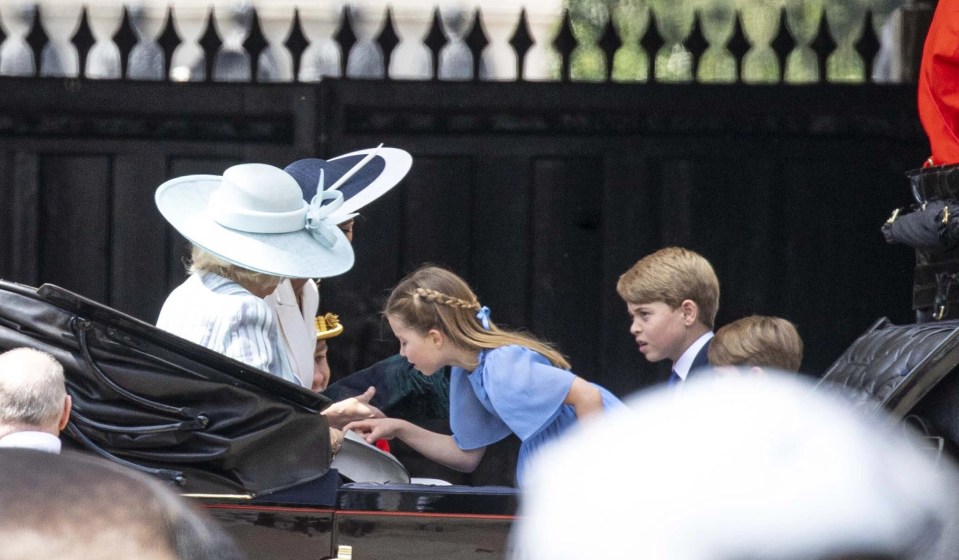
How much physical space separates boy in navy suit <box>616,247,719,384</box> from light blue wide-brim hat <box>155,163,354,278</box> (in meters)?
0.81

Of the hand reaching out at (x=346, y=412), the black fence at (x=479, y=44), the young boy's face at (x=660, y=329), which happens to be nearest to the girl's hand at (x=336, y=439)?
the hand reaching out at (x=346, y=412)

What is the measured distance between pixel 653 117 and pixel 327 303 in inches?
57.6

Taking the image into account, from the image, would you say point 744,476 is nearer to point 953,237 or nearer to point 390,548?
point 390,548

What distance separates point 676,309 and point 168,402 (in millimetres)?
1461

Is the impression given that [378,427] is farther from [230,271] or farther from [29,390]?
[29,390]

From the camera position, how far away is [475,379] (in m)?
3.61

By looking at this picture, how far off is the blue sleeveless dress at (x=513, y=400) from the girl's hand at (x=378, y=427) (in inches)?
6.6

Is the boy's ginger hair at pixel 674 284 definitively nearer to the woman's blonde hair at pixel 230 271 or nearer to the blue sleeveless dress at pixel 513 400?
the blue sleeveless dress at pixel 513 400

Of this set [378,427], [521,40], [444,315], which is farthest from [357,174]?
[521,40]

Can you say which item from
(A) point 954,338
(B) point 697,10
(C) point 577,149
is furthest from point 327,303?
(A) point 954,338

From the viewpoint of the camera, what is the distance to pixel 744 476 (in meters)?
1.98

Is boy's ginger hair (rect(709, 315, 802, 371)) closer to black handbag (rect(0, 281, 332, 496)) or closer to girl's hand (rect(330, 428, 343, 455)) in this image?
girl's hand (rect(330, 428, 343, 455))

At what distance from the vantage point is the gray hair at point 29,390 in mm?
2773

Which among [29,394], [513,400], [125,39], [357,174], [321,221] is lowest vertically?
[513,400]
